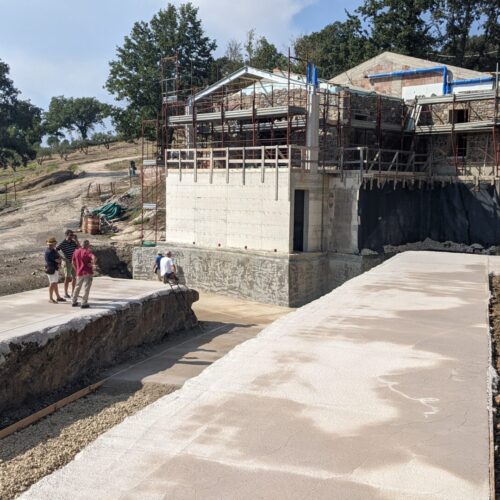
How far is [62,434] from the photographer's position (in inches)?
390

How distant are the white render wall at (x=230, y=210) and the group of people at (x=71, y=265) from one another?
10325mm

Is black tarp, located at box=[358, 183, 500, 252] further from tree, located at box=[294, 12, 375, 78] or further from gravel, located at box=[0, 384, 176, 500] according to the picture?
tree, located at box=[294, 12, 375, 78]

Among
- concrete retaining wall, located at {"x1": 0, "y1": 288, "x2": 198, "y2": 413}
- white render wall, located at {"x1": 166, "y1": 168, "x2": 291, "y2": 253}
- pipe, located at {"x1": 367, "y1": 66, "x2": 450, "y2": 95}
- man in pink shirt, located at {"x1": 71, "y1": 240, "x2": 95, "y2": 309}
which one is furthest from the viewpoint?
pipe, located at {"x1": 367, "y1": 66, "x2": 450, "y2": 95}

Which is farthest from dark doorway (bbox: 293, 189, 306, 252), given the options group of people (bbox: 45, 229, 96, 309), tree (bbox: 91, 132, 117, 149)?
tree (bbox: 91, 132, 117, 149)

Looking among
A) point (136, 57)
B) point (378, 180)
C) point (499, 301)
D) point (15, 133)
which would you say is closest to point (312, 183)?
point (378, 180)

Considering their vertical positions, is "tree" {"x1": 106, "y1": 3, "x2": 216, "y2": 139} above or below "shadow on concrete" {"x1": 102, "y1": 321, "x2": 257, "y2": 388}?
above

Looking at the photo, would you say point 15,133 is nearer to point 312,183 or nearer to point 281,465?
point 312,183

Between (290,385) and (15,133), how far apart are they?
50252mm


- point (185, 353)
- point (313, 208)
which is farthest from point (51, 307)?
point (313, 208)

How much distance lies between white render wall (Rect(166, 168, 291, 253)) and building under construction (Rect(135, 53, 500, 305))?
5 centimetres

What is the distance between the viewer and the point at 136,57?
46281 mm

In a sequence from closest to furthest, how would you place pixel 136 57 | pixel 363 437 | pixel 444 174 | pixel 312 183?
1. pixel 363 437
2. pixel 312 183
3. pixel 444 174
4. pixel 136 57

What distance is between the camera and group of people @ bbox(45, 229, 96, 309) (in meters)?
13.9

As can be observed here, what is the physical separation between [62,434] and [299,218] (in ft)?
53.6
